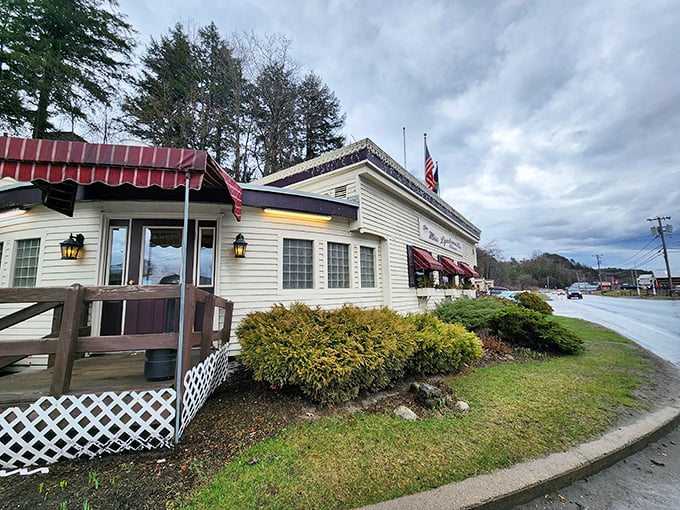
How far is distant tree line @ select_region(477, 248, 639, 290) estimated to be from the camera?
176 ft

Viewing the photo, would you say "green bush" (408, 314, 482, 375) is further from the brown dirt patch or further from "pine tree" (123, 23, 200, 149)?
"pine tree" (123, 23, 200, 149)

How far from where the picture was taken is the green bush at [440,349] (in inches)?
170

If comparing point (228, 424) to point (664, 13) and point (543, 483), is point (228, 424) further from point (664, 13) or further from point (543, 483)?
point (664, 13)

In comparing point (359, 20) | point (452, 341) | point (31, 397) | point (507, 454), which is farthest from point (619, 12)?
point (31, 397)

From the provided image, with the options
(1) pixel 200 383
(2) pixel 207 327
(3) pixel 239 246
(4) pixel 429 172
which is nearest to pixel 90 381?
(1) pixel 200 383

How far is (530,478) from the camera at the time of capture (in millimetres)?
2107

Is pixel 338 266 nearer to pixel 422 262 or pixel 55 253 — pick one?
pixel 422 262

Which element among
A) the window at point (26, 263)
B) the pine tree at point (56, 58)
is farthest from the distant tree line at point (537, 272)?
the window at point (26, 263)

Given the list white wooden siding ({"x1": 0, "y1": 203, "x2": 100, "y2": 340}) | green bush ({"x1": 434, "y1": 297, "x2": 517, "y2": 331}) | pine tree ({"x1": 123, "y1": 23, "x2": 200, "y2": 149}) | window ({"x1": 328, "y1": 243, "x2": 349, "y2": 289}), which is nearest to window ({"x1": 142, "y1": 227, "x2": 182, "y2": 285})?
white wooden siding ({"x1": 0, "y1": 203, "x2": 100, "y2": 340})

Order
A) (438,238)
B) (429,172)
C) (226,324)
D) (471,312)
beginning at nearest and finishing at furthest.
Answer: (226,324)
(471,312)
(438,238)
(429,172)

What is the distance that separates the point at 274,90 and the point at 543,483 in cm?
2016

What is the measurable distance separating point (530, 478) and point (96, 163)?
4680 mm

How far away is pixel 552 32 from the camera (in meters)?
8.58

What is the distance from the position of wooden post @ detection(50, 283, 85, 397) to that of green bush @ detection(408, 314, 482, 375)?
4008mm
